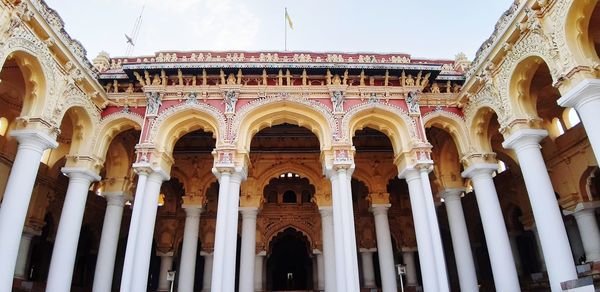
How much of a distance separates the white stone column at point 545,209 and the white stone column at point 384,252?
590 cm

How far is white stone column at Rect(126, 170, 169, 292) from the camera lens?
35.5ft

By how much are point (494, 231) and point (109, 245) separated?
A: 1194 centimetres

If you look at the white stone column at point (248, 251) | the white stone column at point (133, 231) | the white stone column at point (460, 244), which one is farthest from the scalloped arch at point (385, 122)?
the white stone column at point (133, 231)

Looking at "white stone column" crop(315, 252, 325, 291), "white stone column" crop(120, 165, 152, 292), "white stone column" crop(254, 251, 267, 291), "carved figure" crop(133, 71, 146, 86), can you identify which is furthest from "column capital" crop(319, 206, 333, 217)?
"carved figure" crop(133, 71, 146, 86)

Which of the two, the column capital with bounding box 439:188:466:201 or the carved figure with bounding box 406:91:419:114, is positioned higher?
the carved figure with bounding box 406:91:419:114

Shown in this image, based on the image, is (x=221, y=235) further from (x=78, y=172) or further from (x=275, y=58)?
(x=275, y=58)

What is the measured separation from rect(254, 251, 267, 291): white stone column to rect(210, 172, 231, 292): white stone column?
240 inches

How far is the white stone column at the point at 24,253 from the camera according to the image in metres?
14.0

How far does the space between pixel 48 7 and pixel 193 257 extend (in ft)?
30.7

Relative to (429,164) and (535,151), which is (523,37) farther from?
(429,164)

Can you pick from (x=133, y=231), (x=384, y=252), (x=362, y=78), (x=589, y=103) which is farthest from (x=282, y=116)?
(x=589, y=103)

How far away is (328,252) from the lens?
14.5 metres

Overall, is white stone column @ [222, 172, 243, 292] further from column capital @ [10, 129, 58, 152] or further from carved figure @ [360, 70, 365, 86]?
carved figure @ [360, 70, 365, 86]

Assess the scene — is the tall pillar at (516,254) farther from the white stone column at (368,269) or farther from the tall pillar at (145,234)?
the tall pillar at (145,234)
